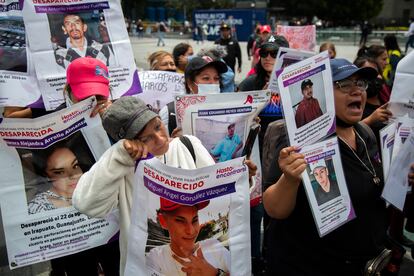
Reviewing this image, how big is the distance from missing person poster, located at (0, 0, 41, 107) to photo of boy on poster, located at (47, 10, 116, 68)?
20cm

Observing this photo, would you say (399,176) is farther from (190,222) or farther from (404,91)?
(190,222)

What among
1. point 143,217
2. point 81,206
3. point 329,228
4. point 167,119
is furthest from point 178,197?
point 167,119

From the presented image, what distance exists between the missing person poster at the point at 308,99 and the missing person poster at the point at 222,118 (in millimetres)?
499

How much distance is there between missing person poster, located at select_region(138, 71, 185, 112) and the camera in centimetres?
335

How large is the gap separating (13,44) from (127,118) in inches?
52.7

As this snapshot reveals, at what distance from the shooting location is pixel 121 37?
2.82 m

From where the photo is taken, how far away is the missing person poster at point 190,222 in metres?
1.67

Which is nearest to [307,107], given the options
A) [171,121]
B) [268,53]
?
[171,121]

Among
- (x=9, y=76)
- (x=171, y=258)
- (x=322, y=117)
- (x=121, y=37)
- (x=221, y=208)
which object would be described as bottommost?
(x=171, y=258)

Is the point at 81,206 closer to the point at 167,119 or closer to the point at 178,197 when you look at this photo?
the point at 178,197

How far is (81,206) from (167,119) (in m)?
1.18

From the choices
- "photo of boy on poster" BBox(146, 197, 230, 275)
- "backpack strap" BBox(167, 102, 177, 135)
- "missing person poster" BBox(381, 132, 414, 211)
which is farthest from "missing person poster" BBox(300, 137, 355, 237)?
"backpack strap" BBox(167, 102, 177, 135)

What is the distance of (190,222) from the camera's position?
174 centimetres

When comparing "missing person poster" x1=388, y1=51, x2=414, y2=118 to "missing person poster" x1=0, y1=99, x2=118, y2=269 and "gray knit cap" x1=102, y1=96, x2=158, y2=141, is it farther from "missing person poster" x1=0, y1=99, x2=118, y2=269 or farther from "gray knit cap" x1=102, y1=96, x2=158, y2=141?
"missing person poster" x1=0, y1=99, x2=118, y2=269
